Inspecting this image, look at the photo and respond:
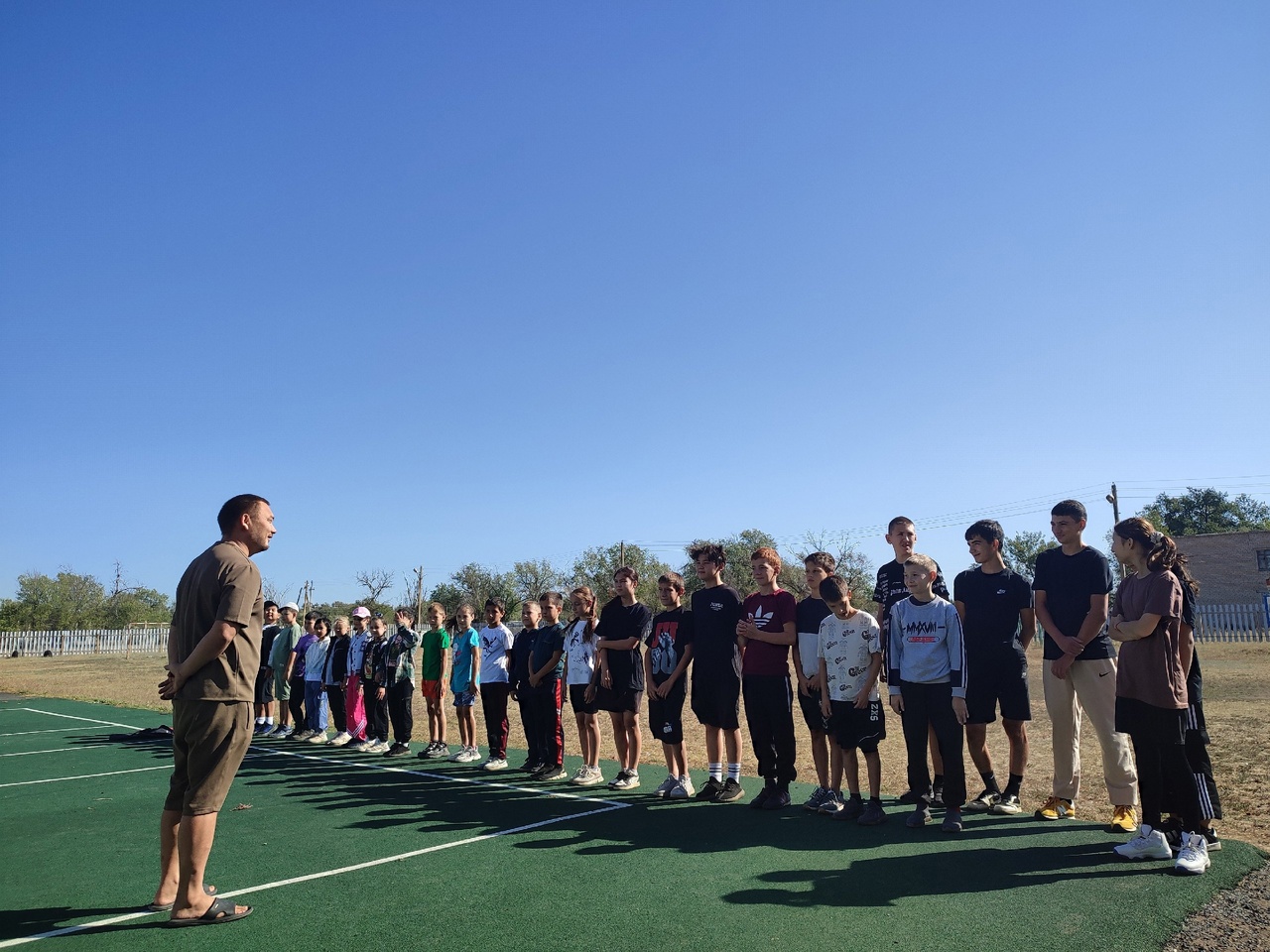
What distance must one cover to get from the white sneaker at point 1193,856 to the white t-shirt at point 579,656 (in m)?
4.97

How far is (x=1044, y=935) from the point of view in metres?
3.68

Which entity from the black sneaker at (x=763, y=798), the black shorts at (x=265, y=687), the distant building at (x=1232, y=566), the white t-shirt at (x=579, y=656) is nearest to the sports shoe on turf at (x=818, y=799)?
the black sneaker at (x=763, y=798)

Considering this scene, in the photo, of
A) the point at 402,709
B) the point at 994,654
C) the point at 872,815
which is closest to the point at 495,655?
the point at 402,709

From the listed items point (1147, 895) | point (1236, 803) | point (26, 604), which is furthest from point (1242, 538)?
point (26, 604)

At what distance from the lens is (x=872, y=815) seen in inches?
228

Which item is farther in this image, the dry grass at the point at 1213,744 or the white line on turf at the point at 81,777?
the white line on turf at the point at 81,777

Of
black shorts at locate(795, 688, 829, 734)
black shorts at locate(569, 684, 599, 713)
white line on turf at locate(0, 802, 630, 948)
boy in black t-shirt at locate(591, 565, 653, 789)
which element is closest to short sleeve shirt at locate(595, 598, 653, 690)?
boy in black t-shirt at locate(591, 565, 653, 789)

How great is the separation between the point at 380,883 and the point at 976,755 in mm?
4468

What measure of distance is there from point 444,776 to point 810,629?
4250 mm

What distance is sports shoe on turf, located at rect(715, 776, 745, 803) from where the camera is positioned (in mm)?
6777

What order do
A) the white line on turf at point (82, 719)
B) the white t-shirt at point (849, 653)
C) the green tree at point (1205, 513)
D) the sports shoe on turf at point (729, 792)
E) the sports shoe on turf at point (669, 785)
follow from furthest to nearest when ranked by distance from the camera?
1. the green tree at point (1205, 513)
2. the white line on turf at point (82, 719)
3. the sports shoe on turf at point (669, 785)
4. the sports shoe on turf at point (729, 792)
5. the white t-shirt at point (849, 653)

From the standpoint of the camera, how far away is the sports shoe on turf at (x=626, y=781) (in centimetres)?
764

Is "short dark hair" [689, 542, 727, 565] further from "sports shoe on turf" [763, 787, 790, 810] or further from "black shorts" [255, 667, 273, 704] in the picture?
"black shorts" [255, 667, 273, 704]

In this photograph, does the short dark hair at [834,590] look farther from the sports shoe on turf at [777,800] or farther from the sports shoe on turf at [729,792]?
the sports shoe on turf at [729,792]
